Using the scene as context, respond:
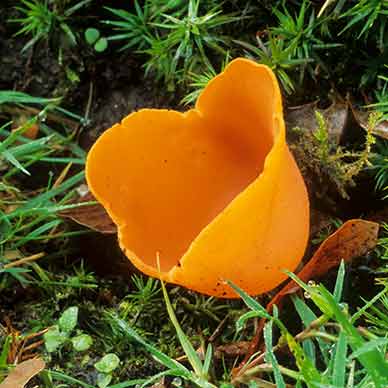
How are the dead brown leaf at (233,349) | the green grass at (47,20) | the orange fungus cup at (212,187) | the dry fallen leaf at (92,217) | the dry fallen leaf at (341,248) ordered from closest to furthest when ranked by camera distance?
the orange fungus cup at (212,187) < the dry fallen leaf at (341,248) < the dead brown leaf at (233,349) < the dry fallen leaf at (92,217) < the green grass at (47,20)

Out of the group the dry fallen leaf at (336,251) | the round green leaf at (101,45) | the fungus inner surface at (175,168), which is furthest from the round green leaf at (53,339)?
the round green leaf at (101,45)

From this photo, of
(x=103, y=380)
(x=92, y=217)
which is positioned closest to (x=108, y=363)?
(x=103, y=380)

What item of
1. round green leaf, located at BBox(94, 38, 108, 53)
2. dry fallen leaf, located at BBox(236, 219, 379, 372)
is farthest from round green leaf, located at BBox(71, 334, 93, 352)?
round green leaf, located at BBox(94, 38, 108, 53)

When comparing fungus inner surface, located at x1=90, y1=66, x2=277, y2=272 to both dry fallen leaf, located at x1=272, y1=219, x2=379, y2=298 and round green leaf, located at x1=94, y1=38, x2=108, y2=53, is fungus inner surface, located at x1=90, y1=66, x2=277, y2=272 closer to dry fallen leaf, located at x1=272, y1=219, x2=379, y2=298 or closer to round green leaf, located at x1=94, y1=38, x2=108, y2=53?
dry fallen leaf, located at x1=272, y1=219, x2=379, y2=298

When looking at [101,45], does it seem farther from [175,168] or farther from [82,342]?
[82,342]

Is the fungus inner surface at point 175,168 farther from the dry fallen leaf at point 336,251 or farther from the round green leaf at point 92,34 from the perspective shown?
the round green leaf at point 92,34

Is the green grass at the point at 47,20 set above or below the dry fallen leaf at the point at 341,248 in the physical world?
above
